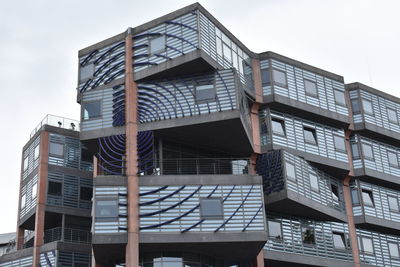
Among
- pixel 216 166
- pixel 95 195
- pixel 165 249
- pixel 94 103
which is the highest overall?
pixel 94 103

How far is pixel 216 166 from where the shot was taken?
42938mm

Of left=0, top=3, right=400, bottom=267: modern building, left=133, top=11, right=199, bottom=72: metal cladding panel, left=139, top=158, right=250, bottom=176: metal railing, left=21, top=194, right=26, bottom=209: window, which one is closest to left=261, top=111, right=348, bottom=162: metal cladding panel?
left=0, top=3, right=400, bottom=267: modern building

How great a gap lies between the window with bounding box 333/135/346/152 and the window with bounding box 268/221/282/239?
25.2 feet

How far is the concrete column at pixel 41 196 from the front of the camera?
4591 centimetres

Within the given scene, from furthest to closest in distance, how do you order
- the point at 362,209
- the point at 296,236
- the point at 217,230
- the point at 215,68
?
the point at 362,209, the point at 296,236, the point at 215,68, the point at 217,230

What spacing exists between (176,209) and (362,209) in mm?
15253

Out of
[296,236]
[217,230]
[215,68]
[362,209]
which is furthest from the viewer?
[362,209]

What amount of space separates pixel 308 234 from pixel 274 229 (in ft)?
9.02

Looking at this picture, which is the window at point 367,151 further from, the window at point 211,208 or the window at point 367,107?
the window at point 211,208

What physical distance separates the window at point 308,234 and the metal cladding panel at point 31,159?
61.5 ft

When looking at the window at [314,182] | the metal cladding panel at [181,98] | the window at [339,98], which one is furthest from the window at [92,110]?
the window at [339,98]

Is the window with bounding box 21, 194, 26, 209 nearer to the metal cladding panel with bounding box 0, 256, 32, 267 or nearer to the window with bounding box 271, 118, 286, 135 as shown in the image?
the metal cladding panel with bounding box 0, 256, 32, 267

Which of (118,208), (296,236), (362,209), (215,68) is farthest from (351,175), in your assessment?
(118,208)

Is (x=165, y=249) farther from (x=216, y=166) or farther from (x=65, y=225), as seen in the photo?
(x=65, y=225)
